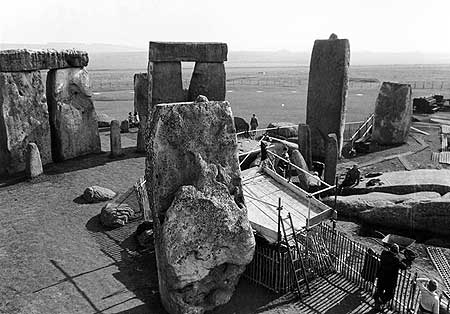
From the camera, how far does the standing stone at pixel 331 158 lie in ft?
51.6

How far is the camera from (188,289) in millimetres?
8461

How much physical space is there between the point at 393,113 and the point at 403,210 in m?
11.9

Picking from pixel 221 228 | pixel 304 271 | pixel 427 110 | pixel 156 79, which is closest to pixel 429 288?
pixel 304 271

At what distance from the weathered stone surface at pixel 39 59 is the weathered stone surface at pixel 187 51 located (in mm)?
3381

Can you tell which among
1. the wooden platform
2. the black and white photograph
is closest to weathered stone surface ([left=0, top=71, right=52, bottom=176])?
the black and white photograph

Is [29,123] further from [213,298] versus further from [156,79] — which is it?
[213,298]

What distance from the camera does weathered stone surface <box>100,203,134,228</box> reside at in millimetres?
12773

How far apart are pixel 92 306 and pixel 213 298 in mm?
2562

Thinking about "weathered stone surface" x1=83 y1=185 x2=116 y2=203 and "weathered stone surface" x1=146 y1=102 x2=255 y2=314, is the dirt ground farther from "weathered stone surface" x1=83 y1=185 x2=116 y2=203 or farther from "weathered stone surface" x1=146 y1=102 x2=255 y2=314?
"weathered stone surface" x1=146 y1=102 x2=255 y2=314

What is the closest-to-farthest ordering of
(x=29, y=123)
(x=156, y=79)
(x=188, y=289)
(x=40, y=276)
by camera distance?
(x=188, y=289) < (x=40, y=276) < (x=29, y=123) < (x=156, y=79)

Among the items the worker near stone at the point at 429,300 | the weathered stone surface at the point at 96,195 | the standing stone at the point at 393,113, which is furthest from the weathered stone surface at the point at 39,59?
the standing stone at the point at 393,113

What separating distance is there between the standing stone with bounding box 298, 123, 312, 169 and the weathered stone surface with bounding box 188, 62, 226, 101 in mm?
4617

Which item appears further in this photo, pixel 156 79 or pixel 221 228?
pixel 156 79

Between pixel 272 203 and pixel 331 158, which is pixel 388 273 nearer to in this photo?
pixel 272 203
